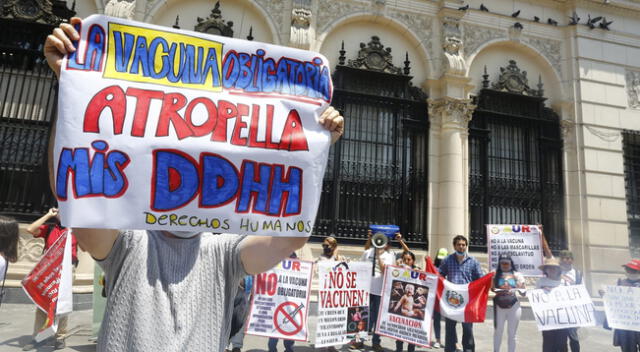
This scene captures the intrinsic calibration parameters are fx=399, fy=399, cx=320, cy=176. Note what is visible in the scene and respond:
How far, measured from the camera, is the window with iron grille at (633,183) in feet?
39.6

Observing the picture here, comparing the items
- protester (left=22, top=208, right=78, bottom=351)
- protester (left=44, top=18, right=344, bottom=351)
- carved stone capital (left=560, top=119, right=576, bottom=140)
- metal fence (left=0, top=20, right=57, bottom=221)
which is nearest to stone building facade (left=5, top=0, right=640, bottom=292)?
carved stone capital (left=560, top=119, right=576, bottom=140)

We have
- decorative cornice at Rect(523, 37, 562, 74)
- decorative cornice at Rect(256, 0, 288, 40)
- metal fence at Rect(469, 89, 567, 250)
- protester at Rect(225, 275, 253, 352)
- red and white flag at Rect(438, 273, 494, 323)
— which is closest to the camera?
protester at Rect(225, 275, 253, 352)

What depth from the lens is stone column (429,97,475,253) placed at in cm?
1041

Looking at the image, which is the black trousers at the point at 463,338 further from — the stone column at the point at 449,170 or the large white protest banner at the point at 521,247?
the stone column at the point at 449,170

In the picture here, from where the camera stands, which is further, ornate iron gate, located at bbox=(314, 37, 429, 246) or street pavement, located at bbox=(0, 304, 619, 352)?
ornate iron gate, located at bbox=(314, 37, 429, 246)

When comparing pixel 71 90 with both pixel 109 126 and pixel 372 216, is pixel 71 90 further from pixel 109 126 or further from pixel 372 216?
pixel 372 216

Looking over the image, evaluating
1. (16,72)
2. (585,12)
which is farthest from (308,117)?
(585,12)

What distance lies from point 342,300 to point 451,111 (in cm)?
697

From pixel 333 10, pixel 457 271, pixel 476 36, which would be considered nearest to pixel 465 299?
pixel 457 271

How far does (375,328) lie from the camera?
20.4 ft

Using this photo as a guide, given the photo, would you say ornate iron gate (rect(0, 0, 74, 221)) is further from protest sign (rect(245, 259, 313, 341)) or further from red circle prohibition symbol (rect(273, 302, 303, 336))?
red circle prohibition symbol (rect(273, 302, 303, 336))

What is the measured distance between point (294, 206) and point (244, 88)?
73 centimetres

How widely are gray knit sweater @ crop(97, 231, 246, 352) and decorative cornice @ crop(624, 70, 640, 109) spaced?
48.1ft

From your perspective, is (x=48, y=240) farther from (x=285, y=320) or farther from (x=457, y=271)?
(x=457, y=271)
